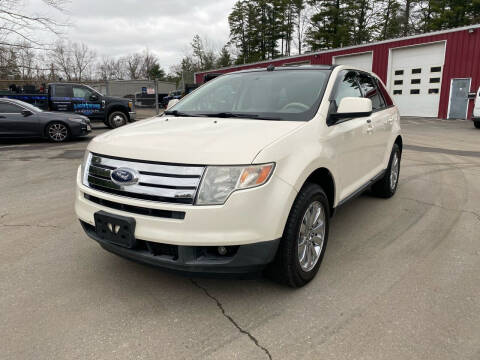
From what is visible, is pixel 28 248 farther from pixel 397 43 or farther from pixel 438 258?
pixel 397 43

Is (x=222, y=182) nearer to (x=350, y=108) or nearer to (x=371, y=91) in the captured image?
(x=350, y=108)

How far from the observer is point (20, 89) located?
18031mm

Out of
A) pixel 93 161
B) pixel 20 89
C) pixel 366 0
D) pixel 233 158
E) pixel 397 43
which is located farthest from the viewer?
pixel 366 0

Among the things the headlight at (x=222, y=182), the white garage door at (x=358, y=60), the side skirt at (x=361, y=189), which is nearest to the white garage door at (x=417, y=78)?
the white garage door at (x=358, y=60)

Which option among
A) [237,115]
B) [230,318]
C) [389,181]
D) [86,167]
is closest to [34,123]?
[86,167]

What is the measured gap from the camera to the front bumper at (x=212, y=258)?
7.22 ft

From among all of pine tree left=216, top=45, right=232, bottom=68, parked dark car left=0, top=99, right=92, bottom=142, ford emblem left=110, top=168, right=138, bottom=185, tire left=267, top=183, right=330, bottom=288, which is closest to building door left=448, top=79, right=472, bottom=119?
parked dark car left=0, top=99, right=92, bottom=142

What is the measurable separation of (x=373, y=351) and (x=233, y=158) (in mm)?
1352

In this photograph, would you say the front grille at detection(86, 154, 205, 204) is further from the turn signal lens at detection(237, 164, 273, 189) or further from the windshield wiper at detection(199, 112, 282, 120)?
the windshield wiper at detection(199, 112, 282, 120)

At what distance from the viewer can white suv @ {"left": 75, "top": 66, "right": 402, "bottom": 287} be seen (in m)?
2.15

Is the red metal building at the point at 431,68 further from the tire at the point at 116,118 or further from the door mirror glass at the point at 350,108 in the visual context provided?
the door mirror glass at the point at 350,108

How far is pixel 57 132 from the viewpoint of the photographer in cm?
1038

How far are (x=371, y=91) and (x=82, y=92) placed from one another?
12.3 meters

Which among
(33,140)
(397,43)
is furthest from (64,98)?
(397,43)
